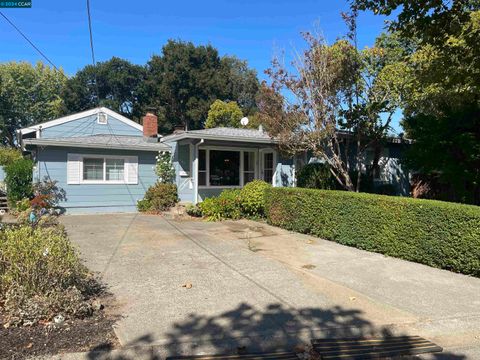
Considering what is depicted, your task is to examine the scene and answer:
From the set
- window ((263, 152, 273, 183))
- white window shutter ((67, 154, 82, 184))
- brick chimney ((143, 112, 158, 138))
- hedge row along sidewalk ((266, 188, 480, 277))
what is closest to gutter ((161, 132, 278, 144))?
window ((263, 152, 273, 183))

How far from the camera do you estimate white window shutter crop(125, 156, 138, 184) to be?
15336 mm

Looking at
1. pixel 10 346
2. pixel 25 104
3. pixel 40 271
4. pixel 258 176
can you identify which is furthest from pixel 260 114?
pixel 25 104

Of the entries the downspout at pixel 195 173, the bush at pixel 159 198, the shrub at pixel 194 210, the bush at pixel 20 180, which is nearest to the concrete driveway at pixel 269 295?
the shrub at pixel 194 210

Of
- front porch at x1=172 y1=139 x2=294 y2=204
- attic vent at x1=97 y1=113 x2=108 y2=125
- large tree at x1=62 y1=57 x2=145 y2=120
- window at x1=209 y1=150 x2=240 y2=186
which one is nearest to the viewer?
front porch at x1=172 y1=139 x2=294 y2=204

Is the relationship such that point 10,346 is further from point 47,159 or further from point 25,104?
point 25,104

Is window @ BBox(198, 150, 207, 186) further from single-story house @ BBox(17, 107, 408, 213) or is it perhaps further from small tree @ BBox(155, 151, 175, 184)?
small tree @ BBox(155, 151, 175, 184)

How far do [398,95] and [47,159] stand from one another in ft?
39.8

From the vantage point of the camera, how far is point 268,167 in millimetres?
16500

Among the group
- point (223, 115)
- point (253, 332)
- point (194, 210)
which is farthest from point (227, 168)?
point (223, 115)

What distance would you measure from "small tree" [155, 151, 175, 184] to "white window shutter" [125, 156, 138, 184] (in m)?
0.82

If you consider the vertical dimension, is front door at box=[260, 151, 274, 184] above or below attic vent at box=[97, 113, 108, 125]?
below

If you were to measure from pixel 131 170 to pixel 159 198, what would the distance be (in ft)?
5.59

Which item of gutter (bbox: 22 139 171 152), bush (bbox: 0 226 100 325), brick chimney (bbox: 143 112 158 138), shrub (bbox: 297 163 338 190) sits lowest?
bush (bbox: 0 226 100 325)

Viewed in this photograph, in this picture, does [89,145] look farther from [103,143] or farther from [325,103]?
[325,103]
